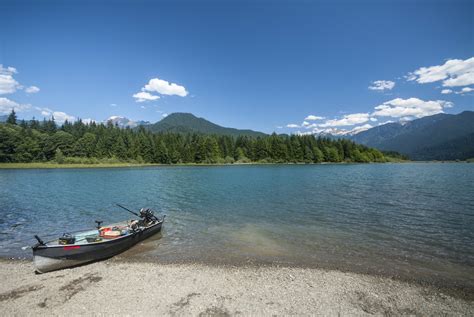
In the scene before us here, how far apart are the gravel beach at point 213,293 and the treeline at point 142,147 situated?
142726 millimetres

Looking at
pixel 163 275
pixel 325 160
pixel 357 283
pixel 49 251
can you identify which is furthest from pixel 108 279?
pixel 325 160

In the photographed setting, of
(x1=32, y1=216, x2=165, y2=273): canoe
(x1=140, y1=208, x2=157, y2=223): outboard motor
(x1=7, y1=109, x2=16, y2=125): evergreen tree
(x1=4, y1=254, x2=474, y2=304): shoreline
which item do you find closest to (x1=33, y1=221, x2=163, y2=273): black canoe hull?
(x1=32, y1=216, x2=165, y2=273): canoe

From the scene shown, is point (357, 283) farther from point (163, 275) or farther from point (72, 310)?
point (72, 310)

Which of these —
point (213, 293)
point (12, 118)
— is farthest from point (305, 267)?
point (12, 118)

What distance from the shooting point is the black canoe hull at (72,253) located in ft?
47.7

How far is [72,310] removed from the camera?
10852 mm

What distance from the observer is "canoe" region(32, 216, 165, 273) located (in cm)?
1460

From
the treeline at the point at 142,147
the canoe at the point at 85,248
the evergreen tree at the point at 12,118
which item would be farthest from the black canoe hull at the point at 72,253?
the evergreen tree at the point at 12,118

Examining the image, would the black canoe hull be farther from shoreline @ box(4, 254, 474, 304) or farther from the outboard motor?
the outboard motor

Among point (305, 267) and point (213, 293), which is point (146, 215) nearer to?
point (213, 293)

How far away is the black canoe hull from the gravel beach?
534 millimetres

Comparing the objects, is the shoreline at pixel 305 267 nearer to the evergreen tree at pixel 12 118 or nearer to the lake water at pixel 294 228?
the lake water at pixel 294 228

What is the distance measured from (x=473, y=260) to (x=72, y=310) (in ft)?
77.0

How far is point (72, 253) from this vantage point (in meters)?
15.3
